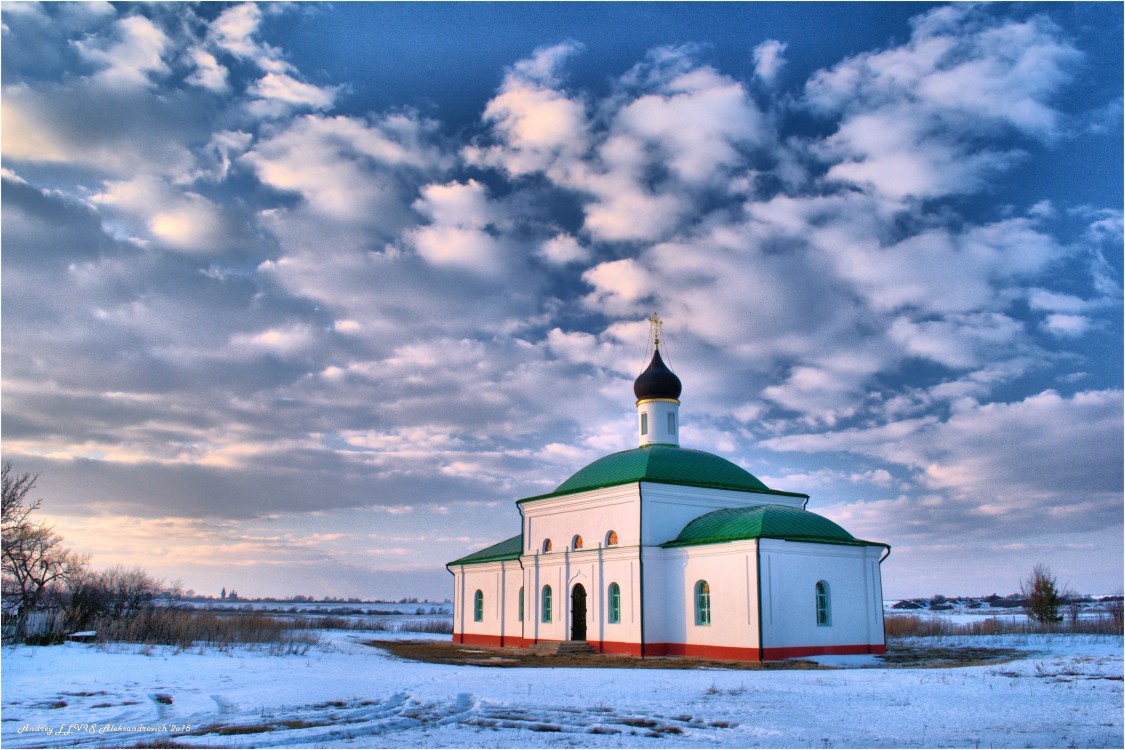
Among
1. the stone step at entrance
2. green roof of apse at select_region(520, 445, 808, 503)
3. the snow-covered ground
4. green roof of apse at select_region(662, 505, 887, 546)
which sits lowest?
the stone step at entrance

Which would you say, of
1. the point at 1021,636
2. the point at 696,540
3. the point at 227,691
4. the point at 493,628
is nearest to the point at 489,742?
the point at 227,691

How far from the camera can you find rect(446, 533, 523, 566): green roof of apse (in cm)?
3642

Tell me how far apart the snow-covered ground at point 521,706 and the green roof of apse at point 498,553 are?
55.4 feet

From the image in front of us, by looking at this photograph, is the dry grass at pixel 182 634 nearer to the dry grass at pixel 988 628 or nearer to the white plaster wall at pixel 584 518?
the white plaster wall at pixel 584 518

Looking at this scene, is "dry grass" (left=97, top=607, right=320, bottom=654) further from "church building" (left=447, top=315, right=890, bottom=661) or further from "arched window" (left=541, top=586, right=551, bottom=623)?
"church building" (left=447, top=315, right=890, bottom=661)

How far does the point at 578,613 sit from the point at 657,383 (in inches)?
372

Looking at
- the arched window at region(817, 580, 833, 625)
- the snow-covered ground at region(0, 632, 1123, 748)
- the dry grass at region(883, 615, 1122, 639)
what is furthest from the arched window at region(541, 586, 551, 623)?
the dry grass at region(883, 615, 1122, 639)

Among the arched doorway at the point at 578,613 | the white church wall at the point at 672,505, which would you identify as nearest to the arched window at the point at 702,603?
the white church wall at the point at 672,505

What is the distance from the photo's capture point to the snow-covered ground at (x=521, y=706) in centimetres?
1054

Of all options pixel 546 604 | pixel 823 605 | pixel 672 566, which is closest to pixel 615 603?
pixel 672 566

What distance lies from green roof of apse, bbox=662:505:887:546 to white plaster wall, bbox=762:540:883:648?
257mm

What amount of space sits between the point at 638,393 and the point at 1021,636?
18521mm

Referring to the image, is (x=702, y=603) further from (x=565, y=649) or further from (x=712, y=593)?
(x=565, y=649)

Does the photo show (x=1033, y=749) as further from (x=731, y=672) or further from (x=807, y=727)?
(x=731, y=672)
